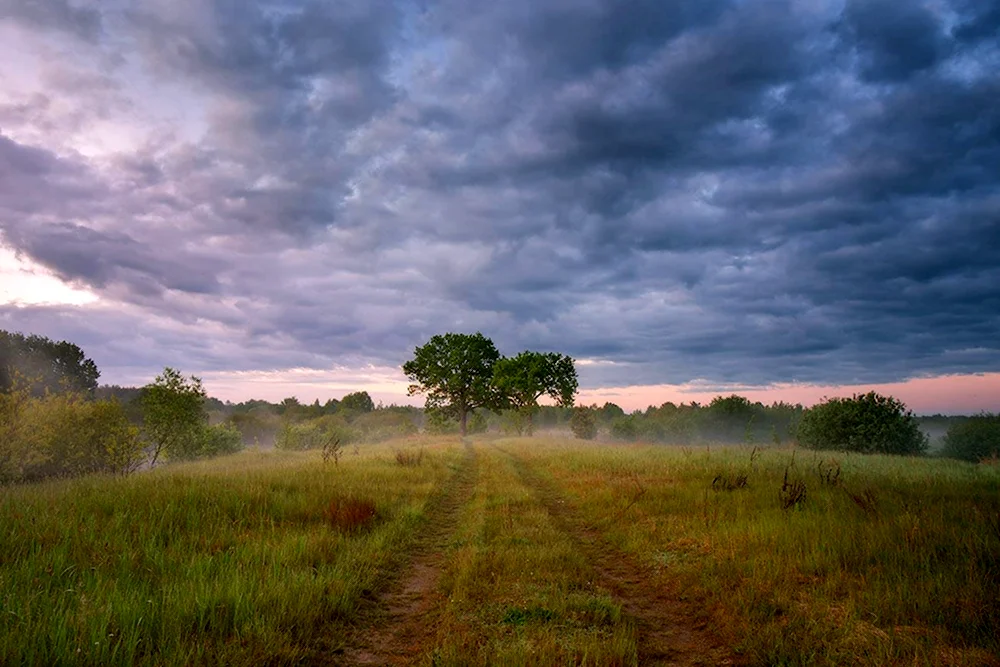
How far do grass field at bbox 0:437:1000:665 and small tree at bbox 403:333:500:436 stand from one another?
53386 mm

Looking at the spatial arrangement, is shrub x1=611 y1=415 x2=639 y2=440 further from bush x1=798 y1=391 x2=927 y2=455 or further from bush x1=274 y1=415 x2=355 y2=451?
bush x1=274 y1=415 x2=355 y2=451

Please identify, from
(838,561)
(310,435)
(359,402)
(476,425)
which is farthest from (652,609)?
(359,402)

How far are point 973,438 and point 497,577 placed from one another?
247ft

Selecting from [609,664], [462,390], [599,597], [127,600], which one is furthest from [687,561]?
[462,390]

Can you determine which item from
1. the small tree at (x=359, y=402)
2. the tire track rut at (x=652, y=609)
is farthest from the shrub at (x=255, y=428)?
the tire track rut at (x=652, y=609)

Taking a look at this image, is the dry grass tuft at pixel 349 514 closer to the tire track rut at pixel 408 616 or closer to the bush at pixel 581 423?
the tire track rut at pixel 408 616

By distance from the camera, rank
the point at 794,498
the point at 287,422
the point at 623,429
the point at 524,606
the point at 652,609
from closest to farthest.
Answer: the point at 524,606 → the point at 652,609 → the point at 794,498 → the point at 287,422 → the point at 623,429

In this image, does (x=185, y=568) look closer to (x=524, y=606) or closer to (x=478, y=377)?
(x=524, y=606)

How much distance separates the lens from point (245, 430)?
351 feet

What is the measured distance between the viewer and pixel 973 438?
55.7 metres

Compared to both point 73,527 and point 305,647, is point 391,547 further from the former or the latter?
point 73,527

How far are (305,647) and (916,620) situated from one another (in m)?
7.24

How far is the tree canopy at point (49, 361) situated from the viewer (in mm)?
51312

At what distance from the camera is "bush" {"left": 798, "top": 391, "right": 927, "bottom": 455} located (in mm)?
46719
